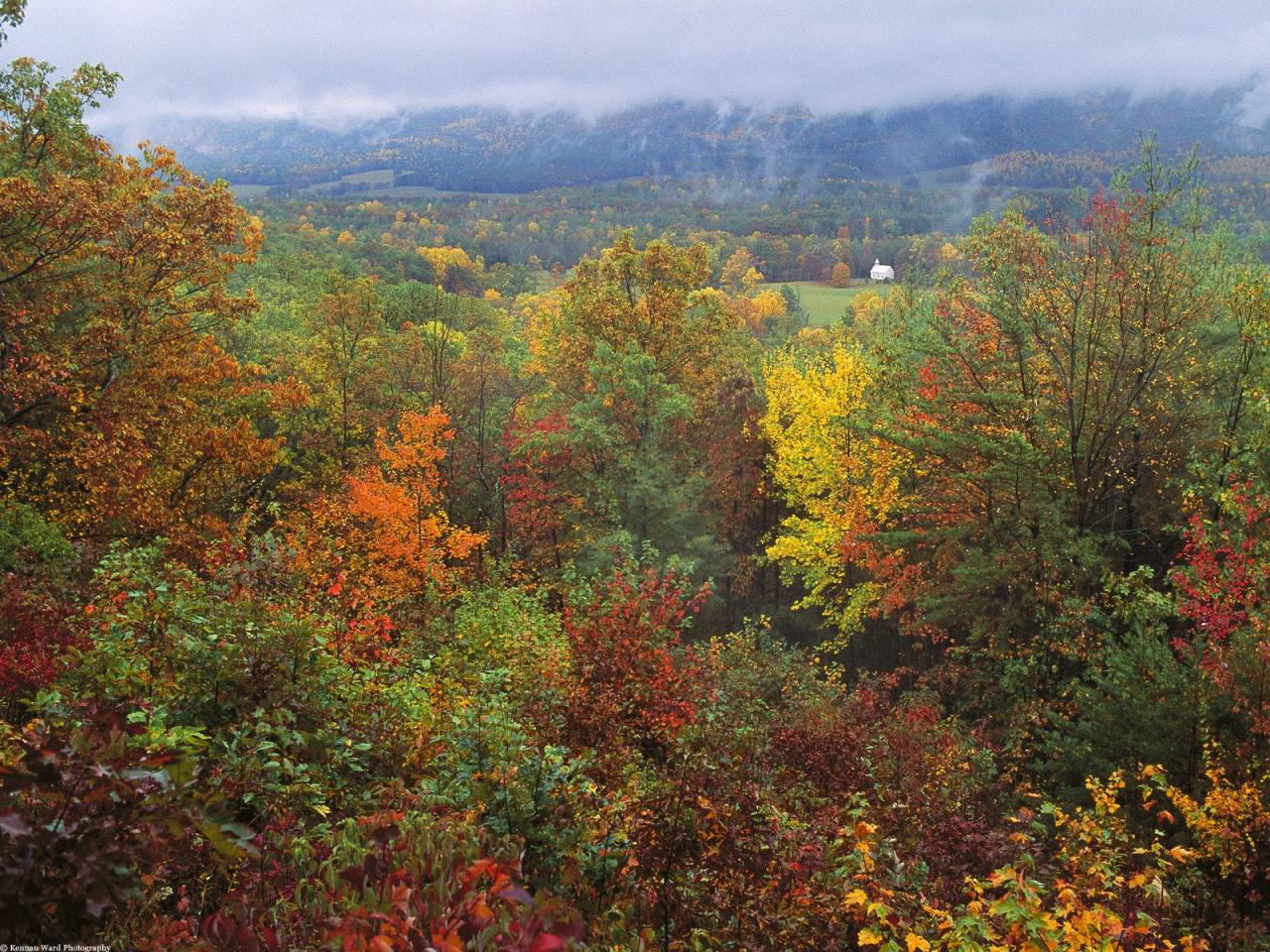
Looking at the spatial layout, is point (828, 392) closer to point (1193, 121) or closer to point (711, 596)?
point (711, 596)

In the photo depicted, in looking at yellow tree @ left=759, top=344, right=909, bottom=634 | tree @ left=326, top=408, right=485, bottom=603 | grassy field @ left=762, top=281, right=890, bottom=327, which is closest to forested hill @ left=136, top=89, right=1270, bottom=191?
grassy field @ left=762, top=281, right=890, bottom=327

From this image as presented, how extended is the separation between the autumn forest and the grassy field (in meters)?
52.2

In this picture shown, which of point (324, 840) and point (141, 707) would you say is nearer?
point (324, 840)

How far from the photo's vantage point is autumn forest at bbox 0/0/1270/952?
463 cm

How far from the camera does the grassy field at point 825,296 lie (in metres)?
83.9

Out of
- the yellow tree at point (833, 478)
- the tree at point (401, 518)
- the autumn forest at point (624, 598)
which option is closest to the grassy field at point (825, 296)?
the autumn forest at point (624, 598)

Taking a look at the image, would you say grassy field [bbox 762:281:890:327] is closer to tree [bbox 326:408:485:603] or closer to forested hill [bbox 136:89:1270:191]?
tree [bbox 326:408:485:603]

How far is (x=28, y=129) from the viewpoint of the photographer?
14961mm

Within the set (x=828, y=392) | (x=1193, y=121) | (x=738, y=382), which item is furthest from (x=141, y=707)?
(x=1193, y=121)

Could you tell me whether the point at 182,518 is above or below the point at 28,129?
below

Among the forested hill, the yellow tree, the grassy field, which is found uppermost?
the forested hill

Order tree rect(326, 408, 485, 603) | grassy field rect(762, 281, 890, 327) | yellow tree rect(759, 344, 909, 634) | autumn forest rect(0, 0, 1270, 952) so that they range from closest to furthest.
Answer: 1. autumn forest rect(0, 0, 1270, 952)
2. tree rect(326, 408, 485, 603)
3. yellow tree rect(759, 344, 909, 634)
4. grassy field rect(762, 281, 890, 327)

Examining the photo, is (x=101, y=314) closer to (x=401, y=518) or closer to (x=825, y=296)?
(x=401, y=518)

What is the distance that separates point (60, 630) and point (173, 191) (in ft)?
35.1
